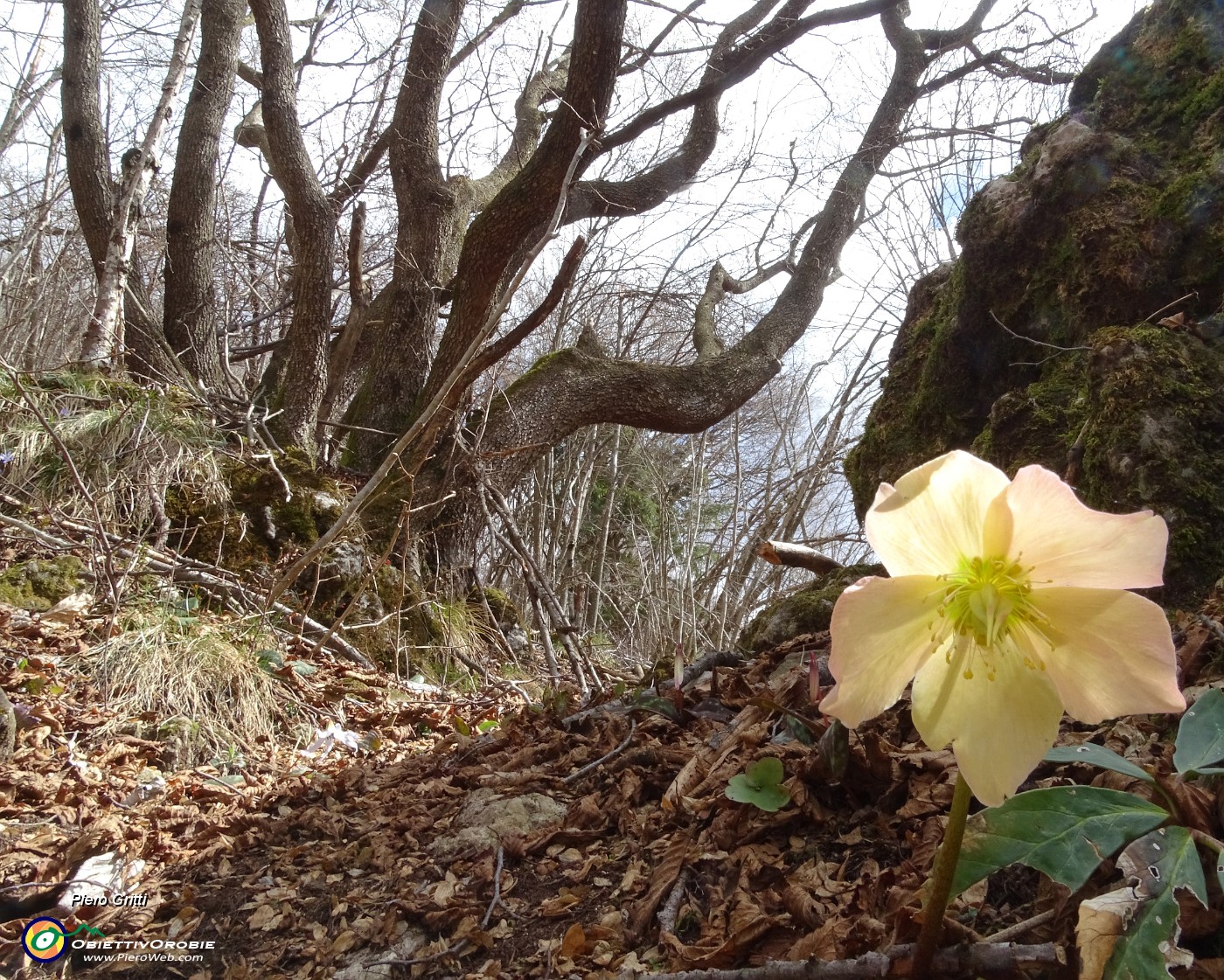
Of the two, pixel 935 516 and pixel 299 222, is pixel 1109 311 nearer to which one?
pixel 935 516

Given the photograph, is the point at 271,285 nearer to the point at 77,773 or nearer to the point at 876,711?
the point at 77,773

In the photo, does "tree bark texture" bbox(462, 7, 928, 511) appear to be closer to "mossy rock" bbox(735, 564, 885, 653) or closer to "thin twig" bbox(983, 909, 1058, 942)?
"mossy rock" bbox(735, 564, 885, 653)

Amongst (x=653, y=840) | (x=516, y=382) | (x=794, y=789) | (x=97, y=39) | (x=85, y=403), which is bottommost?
(x=653, y=840)

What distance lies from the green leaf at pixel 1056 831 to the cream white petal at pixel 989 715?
88 millimetres

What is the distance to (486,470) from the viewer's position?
183 inches

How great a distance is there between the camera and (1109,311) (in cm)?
192

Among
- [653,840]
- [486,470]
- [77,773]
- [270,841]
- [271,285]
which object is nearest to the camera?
[653,840]

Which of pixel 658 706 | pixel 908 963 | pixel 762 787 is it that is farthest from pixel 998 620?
pixel 658 706

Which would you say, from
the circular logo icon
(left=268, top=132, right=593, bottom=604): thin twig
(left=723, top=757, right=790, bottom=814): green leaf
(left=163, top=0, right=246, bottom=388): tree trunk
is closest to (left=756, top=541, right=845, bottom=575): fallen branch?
(left=723, top=757, right=790, bottom=814): green leaf

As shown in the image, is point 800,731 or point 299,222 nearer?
point 800,731

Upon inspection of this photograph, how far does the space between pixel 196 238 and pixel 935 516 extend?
6038 mm

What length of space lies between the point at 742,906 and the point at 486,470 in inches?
148

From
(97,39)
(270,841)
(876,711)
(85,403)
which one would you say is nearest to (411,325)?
(85,403)

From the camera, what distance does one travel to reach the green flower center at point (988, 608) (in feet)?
2.29
